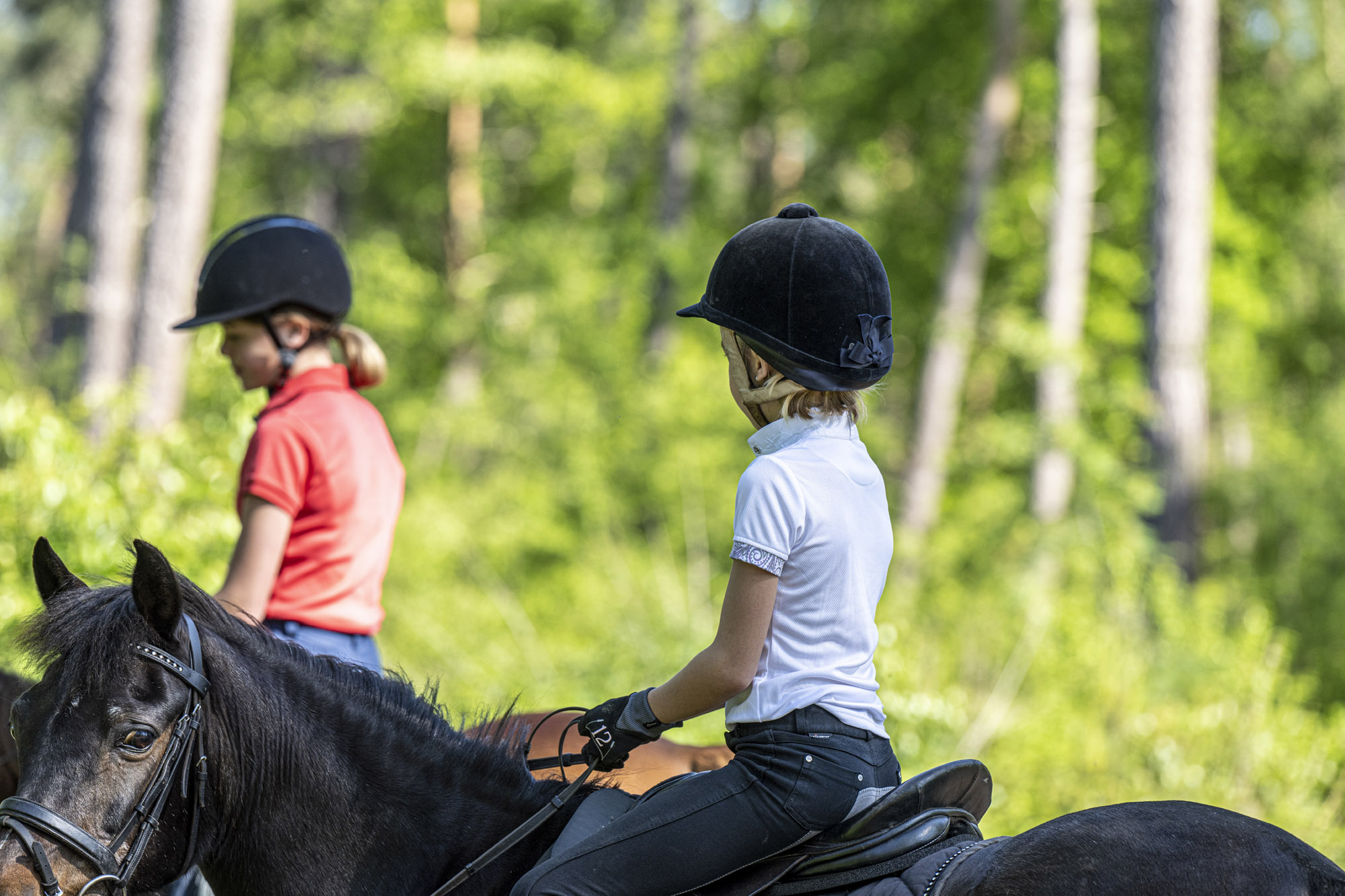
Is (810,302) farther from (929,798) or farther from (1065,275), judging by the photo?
(1065,275)

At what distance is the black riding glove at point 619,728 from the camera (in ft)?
7.66

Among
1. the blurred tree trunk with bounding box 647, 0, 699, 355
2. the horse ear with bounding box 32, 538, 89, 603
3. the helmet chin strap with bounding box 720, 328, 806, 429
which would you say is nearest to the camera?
the horse ear with bounding box 32, 538, 89, 603

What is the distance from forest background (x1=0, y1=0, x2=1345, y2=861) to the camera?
Answer: 7156 millimetres

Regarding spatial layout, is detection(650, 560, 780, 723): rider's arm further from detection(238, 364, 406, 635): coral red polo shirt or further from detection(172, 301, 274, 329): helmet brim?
detection(172, 301, 274, 329): helmet brim

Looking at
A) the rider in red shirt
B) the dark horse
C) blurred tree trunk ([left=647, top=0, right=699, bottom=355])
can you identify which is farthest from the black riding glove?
blurred tree trunk ([left=647, top=0, right=699, bottom=355])

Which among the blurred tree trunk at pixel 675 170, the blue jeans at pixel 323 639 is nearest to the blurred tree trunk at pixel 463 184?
the blurred tree trunk at pixel 675 170

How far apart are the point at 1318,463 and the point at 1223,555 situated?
1.43 metres

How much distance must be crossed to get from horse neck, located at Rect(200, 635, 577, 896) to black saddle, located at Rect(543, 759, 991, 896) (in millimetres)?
223

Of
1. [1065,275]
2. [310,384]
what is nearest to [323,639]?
[310,384]

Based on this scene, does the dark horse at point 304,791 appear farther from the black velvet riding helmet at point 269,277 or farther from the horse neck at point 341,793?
the black velvet riding helmet at point 269,277

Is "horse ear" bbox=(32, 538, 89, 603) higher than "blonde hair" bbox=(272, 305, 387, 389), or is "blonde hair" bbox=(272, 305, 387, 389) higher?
"blonde hair" bbox=(272, 305, 387, 389)

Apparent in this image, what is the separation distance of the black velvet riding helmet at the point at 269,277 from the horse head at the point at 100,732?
4.99 ft

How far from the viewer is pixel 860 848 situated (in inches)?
86.4

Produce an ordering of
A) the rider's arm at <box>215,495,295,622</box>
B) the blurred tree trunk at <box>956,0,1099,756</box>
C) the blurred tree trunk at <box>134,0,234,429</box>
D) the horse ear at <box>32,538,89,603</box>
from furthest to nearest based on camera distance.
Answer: the blurred tree trunk at <box>956,0,1099,756</box>, the blurred tree trunk at <box>134,0,234,429</box>, the rider's arm at <box>215,495,295,622</box>, the horse ear at <box>32,538,89,603</box>
